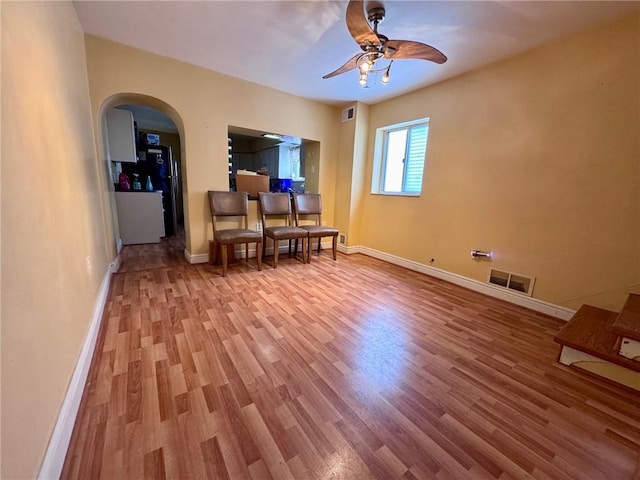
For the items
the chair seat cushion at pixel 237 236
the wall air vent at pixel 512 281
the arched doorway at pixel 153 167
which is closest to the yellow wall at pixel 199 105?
the chair seat cushion at pixel 237 236

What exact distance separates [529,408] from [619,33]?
2.61 meters

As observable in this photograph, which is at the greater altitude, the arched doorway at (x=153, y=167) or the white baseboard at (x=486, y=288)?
the arched doorway at (x=153, y=167)

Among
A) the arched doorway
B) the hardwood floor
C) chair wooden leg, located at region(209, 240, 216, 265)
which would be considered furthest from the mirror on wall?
the hardwood floor

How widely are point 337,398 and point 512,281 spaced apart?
7.12 feet

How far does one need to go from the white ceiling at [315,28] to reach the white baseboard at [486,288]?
2166 millimetres

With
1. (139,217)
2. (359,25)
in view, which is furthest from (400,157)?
(139,217)

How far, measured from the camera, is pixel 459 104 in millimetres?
2676

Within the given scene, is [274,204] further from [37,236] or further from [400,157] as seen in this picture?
[37,236]

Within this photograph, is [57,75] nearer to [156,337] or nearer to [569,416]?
[156,337]

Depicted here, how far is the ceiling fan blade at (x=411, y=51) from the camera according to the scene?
5.64 feet

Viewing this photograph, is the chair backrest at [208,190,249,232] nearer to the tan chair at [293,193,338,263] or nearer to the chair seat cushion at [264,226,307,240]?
the chair seat cushion at [264,226,307,240]

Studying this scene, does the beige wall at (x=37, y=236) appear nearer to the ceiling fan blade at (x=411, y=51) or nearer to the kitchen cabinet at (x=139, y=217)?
the ceiling fan blade at (x=411, y=51)

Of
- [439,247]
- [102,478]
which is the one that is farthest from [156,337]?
[439,247]

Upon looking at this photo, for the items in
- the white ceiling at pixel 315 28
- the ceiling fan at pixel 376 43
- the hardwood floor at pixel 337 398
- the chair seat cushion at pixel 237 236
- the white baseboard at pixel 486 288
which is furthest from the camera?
the chair seat cushion at pixel 237 236
